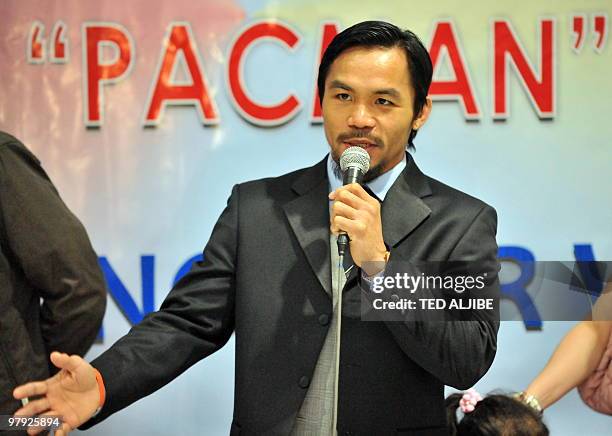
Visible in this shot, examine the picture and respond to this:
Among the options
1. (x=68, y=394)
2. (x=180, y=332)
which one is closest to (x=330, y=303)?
(x=180, y=332)

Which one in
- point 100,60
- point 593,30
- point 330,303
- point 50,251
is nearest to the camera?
point 330,303

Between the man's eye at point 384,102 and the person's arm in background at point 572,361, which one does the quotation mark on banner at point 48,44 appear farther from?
the person's arm in background at point 572,361

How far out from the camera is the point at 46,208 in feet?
7.71

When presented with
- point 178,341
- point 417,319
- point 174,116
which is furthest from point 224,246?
point 174,116

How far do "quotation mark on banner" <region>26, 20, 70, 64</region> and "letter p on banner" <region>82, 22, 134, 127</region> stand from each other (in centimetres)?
8

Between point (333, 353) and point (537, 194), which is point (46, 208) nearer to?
point (333, 353)

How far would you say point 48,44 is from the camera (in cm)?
334

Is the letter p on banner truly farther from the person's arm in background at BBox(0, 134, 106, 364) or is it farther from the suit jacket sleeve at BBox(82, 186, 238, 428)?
the suit jacket sleeve at BBox(82, 186, 238, 428)

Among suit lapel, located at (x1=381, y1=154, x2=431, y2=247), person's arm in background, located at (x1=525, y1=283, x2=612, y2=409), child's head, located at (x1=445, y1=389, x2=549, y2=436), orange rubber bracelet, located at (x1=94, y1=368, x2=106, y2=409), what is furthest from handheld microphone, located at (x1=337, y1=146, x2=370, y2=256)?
person's arm in background, located at (x1=525, y1=283, x2=612, y2=409)

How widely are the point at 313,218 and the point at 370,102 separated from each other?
0.30 m

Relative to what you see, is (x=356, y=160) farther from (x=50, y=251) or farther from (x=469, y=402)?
(x=469, y=402)

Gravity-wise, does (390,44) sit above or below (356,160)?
above

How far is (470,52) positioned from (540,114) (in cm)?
34

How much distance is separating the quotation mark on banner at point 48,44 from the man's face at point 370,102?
165cm
